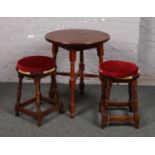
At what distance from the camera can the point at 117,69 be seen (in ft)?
10.00

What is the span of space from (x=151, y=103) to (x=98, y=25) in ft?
3.66

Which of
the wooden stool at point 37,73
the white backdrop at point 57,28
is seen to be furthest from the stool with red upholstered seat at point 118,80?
the white backdrop at point 57,28

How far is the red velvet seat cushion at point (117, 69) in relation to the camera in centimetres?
294

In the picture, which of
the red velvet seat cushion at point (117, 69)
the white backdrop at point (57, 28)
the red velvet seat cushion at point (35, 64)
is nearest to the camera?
the red velvet seat cushion at point (117, 69)

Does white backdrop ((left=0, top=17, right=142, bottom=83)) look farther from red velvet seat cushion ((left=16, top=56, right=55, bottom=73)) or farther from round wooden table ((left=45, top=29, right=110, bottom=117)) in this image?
red velvet seat cushion ((left=16, top=56, right=55, bottom=73))

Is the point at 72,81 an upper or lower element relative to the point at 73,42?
lower

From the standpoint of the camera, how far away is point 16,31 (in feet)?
13.5

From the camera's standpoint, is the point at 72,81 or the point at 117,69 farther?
the point at 72,81

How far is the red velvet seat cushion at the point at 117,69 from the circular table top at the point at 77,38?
9.7 inches

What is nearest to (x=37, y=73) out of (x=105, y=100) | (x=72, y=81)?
(x=72, y=81)

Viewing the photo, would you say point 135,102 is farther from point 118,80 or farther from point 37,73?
point 37,73

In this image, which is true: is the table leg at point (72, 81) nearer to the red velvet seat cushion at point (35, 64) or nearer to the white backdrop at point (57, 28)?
the red velvet seat cushion at point (35, 64)

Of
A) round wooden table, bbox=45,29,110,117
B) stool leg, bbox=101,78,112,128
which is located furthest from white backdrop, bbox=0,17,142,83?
stool leg, bbox=101,78,112,128

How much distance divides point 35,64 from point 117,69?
0.77 meters
